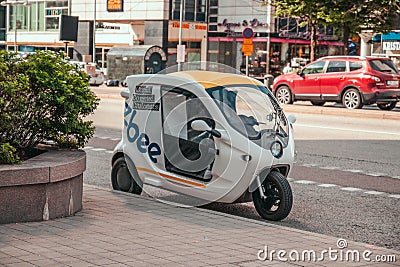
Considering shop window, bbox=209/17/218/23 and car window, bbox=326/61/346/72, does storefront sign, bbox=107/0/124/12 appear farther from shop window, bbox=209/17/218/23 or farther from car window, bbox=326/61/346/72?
car window, bbox=326/61/346/72

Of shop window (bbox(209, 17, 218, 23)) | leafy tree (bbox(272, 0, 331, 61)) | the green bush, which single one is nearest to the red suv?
leafy tree (bbox(272, 0, 331, 61))

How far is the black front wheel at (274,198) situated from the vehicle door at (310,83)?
20.5 m

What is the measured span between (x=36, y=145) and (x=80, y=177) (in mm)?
827

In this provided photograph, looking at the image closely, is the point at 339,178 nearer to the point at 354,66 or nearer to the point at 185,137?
the point at 185,137

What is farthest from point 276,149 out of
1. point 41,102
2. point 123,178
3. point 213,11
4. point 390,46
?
point 213,11

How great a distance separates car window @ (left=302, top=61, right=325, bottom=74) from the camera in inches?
1144

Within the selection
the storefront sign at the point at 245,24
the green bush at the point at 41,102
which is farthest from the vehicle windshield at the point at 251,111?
the storefront sign at the point at 245,24

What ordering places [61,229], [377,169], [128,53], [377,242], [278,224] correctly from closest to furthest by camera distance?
1. [61,229]
2. [377,242]
3. [278,224]
4. [377,169]
5. [128,53]

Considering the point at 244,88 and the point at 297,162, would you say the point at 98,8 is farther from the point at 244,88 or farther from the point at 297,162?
the point at 244,88

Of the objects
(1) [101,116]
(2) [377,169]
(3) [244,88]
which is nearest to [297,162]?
(2) [377,169]

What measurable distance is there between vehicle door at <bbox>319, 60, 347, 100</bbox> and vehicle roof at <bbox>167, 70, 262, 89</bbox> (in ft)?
63.0

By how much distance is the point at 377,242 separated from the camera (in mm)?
8055

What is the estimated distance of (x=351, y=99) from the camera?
27984mm

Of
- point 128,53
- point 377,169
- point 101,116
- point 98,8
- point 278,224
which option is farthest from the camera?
point 98,8
